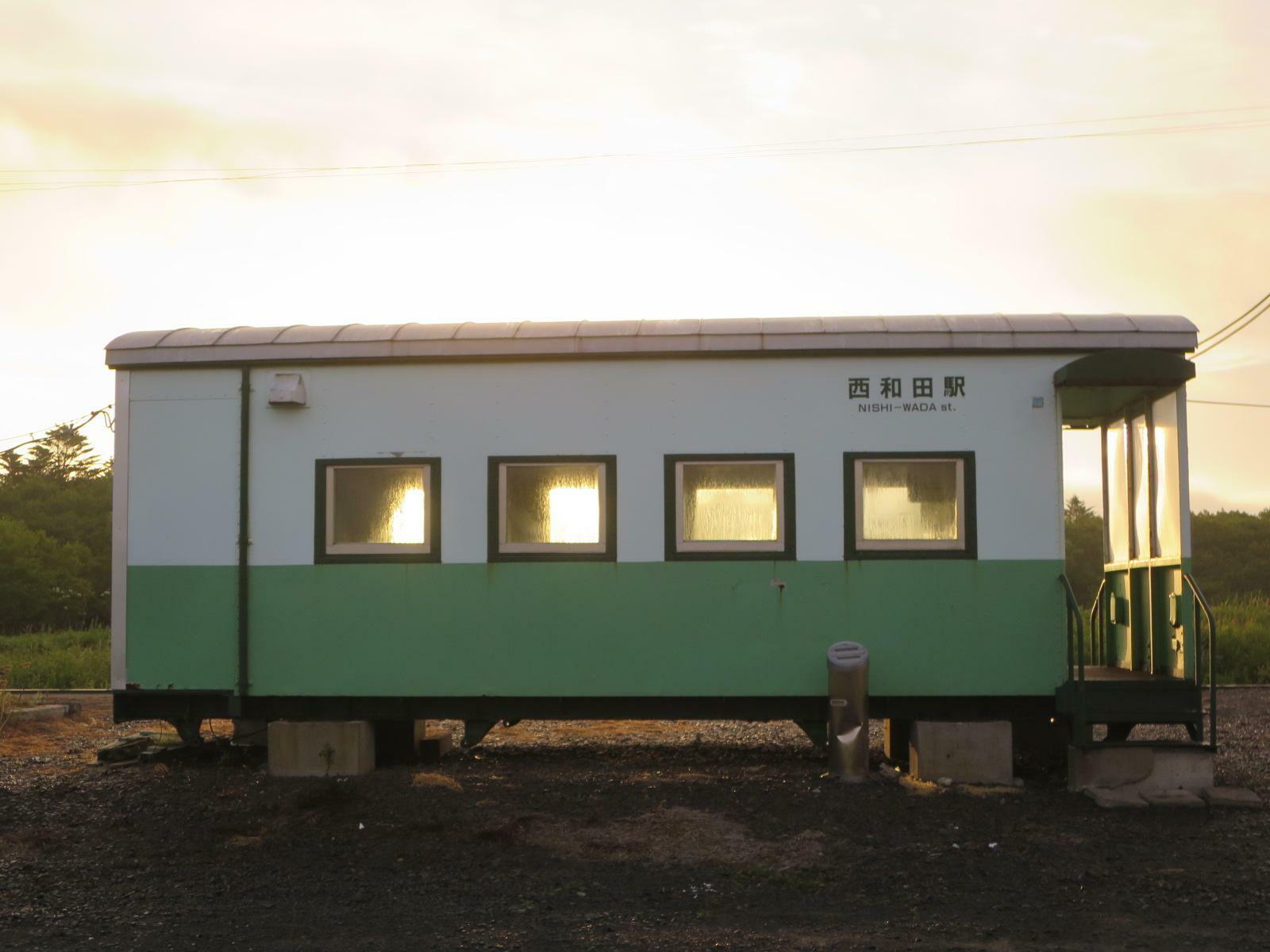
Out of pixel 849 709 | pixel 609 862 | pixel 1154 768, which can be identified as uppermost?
pixel 849 709

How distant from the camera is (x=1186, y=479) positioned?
9117mm

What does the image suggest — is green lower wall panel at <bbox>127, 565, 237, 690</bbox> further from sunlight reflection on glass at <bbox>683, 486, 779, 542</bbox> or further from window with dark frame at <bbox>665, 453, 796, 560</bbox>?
sunlight reflection on glass at <bbox>683, 486, 779, 542</bbox>

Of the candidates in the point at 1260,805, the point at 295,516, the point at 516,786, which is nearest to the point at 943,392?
the point at 1260,805

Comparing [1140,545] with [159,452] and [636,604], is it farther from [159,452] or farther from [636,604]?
[159,452]

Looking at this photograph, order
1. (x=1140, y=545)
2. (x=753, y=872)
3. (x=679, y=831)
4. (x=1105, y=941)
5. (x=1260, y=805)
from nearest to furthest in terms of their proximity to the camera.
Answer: (x=1105, y=941), (x=753, y=872), (x=679, y=831), (x=1260, y=805), (x=1140, y=545)

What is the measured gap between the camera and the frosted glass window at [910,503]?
950cm

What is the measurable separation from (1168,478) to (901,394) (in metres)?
1.98

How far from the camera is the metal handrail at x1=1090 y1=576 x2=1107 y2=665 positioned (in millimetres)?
11273

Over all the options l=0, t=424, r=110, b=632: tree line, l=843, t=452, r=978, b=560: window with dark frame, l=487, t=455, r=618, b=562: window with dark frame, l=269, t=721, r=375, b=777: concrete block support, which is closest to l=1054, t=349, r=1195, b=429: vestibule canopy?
l=843, t=452, r=978, b=560: window with dark frame

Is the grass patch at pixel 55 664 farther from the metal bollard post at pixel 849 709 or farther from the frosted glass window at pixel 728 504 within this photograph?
the metal bollard post at pixel 849 709

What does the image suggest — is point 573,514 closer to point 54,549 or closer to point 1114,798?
point 1114,798

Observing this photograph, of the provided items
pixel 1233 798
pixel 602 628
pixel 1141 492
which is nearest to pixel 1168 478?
pixel 1141 492

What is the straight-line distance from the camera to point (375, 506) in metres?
9.88

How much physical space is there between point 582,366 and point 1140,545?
14.8 ft
